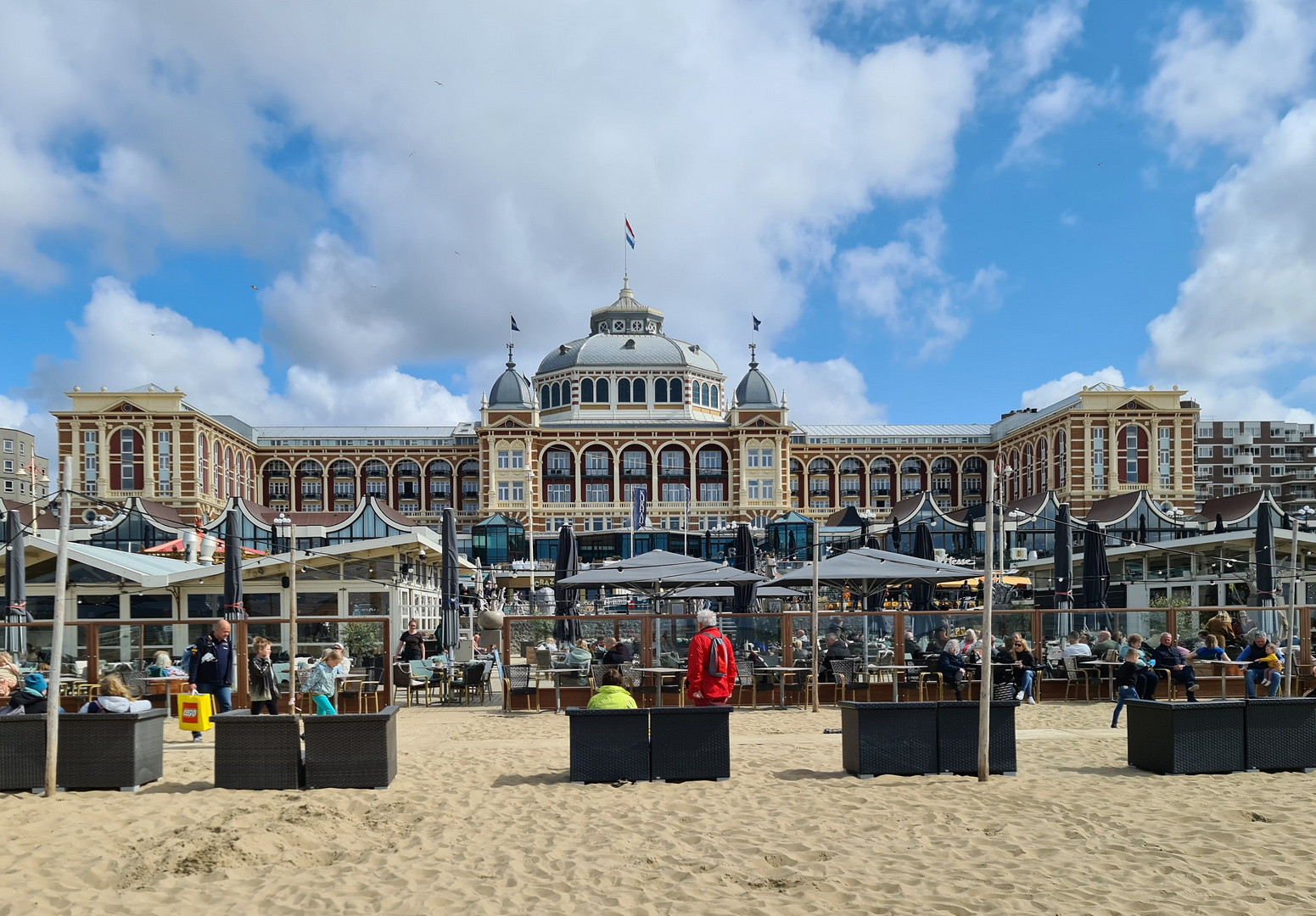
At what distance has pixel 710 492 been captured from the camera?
263 feet

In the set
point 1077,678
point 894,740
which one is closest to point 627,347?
point 1077,678

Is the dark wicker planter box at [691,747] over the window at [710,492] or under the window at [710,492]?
under

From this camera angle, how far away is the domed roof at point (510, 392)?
7906cm

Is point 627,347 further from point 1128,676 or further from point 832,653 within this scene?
point 1128,676

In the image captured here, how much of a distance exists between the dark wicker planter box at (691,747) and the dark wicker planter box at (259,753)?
3.08 metres

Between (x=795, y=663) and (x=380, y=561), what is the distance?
1438 cm

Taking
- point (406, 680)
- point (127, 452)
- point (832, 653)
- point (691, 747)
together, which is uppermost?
point (127, 452)

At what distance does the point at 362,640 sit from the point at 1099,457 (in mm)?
64971

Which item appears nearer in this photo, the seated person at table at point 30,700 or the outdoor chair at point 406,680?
the seated person at table at point 30,700

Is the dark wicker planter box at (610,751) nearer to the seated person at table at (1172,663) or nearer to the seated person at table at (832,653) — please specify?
the seated person at table at (832,653)

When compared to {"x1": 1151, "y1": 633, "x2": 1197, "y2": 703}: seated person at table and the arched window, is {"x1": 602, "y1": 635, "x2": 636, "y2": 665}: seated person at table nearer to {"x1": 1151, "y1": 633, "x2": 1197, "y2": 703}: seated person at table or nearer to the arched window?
{"x1": 1151, "y1": 633, "x2": 1197, "y2": 703}: seated person at table

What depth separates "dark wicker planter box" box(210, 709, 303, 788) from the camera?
9.72 meters

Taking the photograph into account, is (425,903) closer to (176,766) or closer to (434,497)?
(176,766)

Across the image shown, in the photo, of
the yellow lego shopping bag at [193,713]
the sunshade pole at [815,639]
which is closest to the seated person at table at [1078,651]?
the sunshade pole at [815,639]
